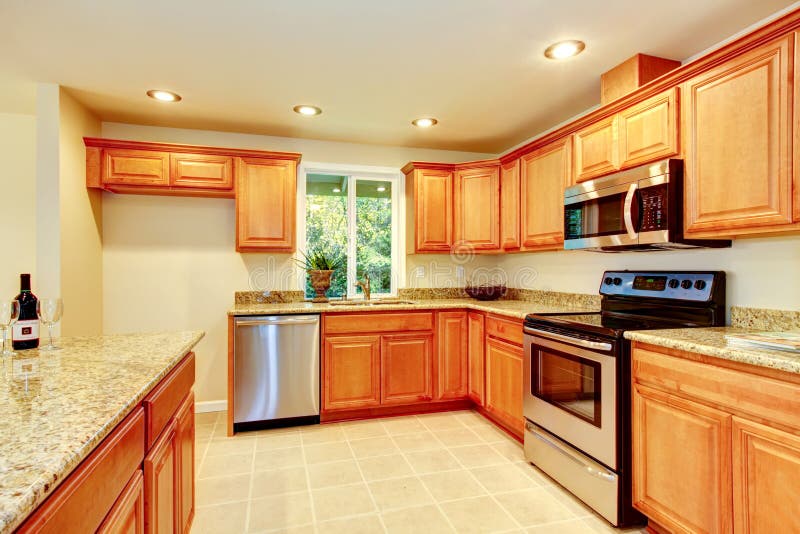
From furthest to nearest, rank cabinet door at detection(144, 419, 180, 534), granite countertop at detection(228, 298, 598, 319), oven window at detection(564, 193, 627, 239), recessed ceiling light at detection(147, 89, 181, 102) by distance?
granite countertop at detection(228, 298, 598, 319)
recessed ceiling light at detection(147, 89, 181, 102)
oven window at detection(564, 193, 627, 239)
cabinet door at detection(144, 419, 180, 534)

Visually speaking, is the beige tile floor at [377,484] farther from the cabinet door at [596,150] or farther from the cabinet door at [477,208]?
the cabinet door at [596,150]

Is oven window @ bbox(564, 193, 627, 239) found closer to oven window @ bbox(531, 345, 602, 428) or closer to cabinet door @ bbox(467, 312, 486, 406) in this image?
oven window @ bbox(531, 345, 602, 428)

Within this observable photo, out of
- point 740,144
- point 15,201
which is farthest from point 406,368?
point 15,201

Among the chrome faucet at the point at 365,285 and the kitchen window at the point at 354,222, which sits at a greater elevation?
the kitchen window at the point at 354,222

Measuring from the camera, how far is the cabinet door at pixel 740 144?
167 cm

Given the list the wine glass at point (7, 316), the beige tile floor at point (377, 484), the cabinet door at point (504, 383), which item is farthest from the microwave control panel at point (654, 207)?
the wine glass at point (7, 316)

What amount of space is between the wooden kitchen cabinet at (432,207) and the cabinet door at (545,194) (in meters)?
0.74

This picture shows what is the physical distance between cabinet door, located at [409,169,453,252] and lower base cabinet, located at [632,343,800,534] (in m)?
2.17

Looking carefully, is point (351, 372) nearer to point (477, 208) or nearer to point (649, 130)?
point (477, 208)

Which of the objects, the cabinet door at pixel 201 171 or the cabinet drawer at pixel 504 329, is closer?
the cabinet drawer at pixel 504 329

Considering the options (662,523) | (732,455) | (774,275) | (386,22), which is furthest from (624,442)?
(386,22)

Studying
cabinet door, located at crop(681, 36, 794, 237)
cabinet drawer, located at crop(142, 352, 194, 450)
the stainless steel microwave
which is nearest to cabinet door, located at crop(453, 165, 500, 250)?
the stainless steel microwave

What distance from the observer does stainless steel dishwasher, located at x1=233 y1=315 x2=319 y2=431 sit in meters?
3.12

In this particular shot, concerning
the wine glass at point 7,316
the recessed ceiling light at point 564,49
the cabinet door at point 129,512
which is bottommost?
the cabinet door at point 129,512
